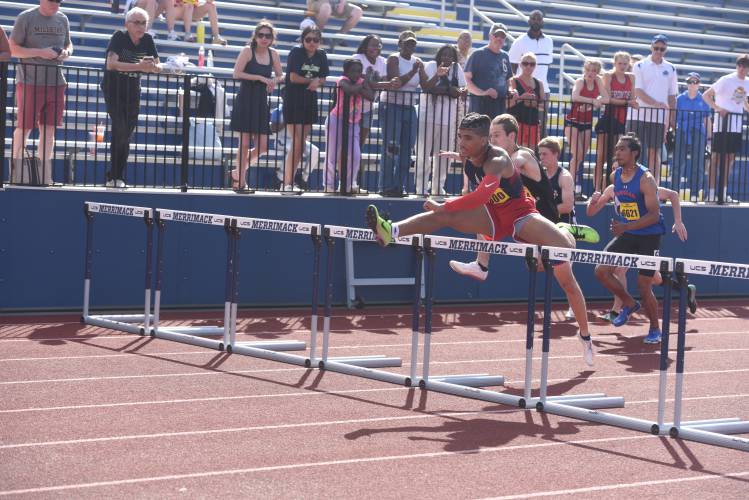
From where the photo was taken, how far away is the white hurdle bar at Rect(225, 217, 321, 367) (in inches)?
405

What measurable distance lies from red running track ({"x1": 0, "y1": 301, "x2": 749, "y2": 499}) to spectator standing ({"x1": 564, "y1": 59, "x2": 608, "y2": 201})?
15.8 ft

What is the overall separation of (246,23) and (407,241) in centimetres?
1461

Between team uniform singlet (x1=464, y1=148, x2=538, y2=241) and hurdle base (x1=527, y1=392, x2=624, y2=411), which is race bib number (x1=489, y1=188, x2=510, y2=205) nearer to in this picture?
team uniform singlet (x1=464, y1=148, x2=538, y2=241)

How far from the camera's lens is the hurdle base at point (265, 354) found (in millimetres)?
10602

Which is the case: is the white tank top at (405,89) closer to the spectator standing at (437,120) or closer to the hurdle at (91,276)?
the spectator standing at (437,120)

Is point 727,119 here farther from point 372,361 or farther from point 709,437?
point 709,437

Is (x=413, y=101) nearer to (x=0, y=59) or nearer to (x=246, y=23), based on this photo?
(x=0, y=59)

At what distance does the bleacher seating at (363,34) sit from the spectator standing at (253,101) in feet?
0.87

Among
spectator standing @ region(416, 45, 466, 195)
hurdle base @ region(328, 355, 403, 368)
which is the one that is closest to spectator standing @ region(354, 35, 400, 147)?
spectator standing @ region(416, 45, 466, 195)

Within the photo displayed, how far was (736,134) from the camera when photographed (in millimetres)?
17844

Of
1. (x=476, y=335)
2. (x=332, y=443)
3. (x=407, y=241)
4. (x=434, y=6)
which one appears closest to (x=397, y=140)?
(x=476, y=335)

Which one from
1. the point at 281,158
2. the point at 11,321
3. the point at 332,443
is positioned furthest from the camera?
the point at 281,158

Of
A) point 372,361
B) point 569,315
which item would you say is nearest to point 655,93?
point 569,315

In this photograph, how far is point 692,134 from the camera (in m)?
17.1
